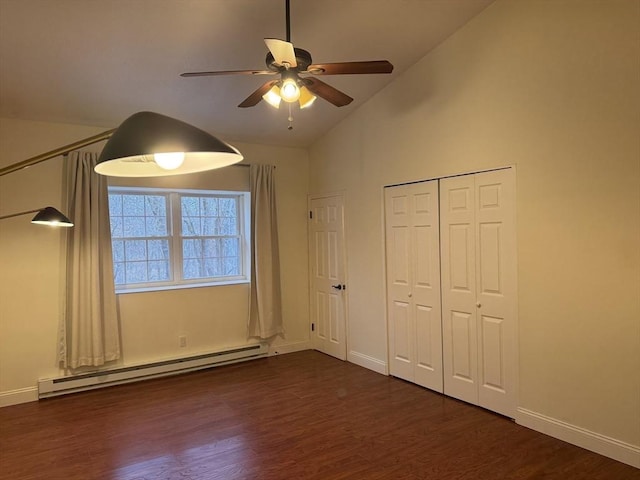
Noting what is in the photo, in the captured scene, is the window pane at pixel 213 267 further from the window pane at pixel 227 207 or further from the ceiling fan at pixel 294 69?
the ceiling fan at pixel 294 69

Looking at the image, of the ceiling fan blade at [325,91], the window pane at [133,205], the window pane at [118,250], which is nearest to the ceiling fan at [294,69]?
the ceiling fan blade at [325,91]

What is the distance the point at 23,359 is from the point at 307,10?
13.2 ft

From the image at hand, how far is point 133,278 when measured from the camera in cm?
467

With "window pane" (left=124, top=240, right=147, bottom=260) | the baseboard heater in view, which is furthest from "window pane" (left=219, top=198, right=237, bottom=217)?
the baseboard heater

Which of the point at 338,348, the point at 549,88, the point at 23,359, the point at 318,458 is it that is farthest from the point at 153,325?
the point at 549,88

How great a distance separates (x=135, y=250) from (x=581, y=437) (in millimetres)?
4453

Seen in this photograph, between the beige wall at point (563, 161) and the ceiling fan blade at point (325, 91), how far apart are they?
1.32 metres

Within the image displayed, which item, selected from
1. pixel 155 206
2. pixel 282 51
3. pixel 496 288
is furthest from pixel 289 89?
pixel 155 206

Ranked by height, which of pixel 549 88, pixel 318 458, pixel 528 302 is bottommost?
pixel 318 458

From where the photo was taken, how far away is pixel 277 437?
10.5 feet

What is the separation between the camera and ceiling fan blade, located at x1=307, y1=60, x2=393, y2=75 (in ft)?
8.00

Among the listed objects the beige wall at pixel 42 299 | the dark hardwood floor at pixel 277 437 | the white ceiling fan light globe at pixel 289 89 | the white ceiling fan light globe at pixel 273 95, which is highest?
the white ceiling fan light globe at pixel 273 95

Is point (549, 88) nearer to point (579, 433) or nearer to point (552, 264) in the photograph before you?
point (552, 264)

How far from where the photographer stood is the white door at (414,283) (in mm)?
3977
